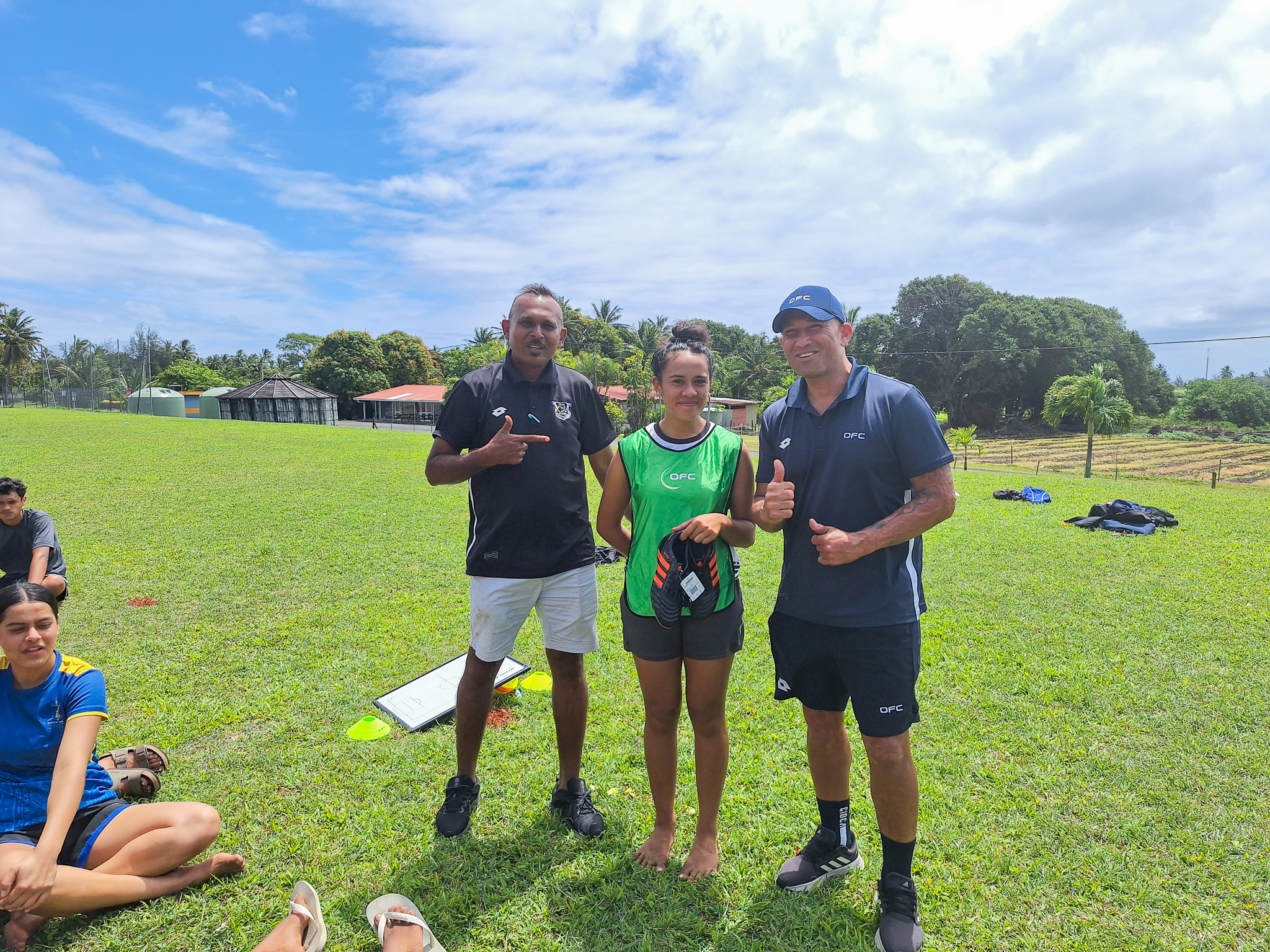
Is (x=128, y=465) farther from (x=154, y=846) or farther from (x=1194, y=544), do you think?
(x=1194, y=544)

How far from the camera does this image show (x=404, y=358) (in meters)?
56.4

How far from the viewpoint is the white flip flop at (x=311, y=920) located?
2336 mm

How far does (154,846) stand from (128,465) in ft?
52.9

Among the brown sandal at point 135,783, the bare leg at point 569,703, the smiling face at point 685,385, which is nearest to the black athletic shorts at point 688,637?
the bare leg at point 569,703

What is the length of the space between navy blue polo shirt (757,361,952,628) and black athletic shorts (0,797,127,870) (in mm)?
2763

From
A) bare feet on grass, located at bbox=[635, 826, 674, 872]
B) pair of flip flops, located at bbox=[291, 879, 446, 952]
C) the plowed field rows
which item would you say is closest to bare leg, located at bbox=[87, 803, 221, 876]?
pair of flip flops, located at bbox=[291, 879, 446, 952]

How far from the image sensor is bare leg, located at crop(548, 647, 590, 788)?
123 inches

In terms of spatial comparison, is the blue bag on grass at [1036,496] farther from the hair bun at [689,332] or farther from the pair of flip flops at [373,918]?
the pair of flip flops at [373,918]

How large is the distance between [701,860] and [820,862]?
479 mm

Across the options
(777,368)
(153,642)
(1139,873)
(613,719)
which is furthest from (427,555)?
(777,368)

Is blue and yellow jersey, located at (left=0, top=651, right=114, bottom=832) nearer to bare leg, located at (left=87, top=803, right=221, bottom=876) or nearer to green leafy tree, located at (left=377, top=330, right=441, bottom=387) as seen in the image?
bare leg, located at (left=87, top=803, right=221, bottom=876)

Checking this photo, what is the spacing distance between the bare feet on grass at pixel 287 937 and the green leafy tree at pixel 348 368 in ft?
182

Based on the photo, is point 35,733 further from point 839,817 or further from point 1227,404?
point 1227,404

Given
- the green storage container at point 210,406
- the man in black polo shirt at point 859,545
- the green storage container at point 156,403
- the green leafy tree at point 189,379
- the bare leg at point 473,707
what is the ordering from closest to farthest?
the man in black polo shirt at point 859,545 < the bare leg at point 473,707 < the green storage container at point 156,403 < the green storage container at point 210,406 < the green leafy tree at point 189,379
